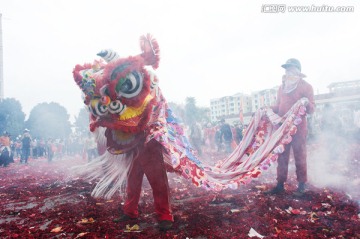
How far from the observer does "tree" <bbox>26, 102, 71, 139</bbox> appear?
53.3 m

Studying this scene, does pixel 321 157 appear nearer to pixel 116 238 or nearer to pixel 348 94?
pixel 116 238

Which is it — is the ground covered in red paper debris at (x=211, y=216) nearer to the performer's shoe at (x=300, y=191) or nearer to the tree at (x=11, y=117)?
the performer's shoe at (x=300, y=191)

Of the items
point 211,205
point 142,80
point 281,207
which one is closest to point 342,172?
point 281,207

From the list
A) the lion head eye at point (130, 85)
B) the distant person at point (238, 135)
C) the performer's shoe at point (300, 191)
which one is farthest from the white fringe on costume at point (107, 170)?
the distant person at point (238, 135)

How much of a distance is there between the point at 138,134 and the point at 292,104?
3.46m

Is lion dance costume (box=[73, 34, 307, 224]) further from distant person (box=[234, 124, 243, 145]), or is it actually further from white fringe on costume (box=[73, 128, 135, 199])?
distant person (box=[234, 124, 243, 145])

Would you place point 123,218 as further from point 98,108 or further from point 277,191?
point 277,191

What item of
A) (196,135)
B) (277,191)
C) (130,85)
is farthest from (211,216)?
(196,135)

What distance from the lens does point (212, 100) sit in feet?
523

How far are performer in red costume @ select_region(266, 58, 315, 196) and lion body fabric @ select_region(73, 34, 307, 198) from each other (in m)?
0.31

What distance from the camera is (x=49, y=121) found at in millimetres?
55594

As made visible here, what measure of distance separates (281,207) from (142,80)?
3.39 m

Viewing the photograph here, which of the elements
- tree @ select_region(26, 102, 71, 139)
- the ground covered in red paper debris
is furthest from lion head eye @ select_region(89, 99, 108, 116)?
tree @ select_region(26, 102, 71, 139)

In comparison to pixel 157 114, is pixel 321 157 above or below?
below
